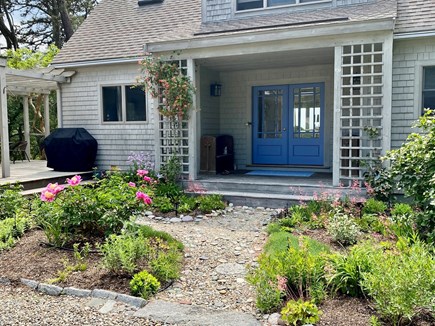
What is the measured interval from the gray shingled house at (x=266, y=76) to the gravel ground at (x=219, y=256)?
2.03m

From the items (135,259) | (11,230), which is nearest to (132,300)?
(135,259)

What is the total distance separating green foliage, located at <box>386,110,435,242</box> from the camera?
4.27 meters

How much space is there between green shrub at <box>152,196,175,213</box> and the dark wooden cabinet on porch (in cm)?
248

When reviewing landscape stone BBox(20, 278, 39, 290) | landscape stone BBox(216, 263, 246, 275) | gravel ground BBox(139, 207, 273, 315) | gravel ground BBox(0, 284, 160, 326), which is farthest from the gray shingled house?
gravel ground BBox(0, 284, 160, 326)

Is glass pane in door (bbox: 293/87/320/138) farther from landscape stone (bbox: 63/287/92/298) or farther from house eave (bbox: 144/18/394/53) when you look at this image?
landscape stone (bbox: 63/287/92/298)

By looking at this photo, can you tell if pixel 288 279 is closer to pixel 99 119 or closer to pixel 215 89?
pixel 215 89

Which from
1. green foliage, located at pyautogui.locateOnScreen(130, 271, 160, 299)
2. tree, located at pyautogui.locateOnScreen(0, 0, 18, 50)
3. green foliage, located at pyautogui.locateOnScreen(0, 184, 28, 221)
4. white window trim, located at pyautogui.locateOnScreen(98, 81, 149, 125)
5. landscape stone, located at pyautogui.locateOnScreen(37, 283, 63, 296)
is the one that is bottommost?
landscape stone, located at pyautogui.locateOnScreen(37, 283, 63, 296)

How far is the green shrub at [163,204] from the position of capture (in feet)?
22.7

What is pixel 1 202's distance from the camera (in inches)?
221

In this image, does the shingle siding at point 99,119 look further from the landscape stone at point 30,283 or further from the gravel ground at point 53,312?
the gravel ground at point 53,312

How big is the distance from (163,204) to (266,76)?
478 cm

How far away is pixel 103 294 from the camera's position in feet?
11.6

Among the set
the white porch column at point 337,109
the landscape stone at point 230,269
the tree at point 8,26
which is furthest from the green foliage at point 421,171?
the tree at point 8,26

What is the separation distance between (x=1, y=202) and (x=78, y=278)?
99.6 inches
